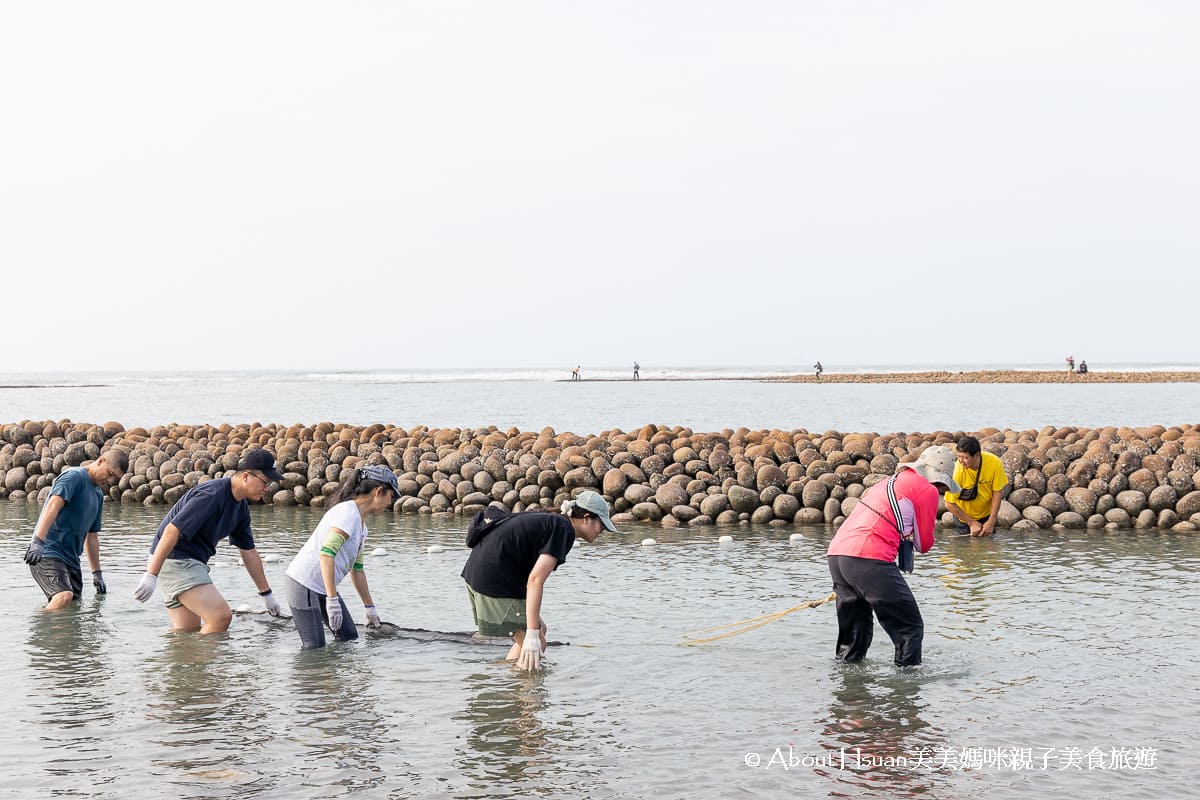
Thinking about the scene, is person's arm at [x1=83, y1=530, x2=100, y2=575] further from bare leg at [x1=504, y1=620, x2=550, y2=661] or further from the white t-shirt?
bare leg at [x1=504, y1=620, x2=550, y2=661]

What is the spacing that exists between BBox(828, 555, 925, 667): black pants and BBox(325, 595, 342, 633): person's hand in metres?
3.50

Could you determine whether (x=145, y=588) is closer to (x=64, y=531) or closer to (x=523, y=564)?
(x=64, y=531)

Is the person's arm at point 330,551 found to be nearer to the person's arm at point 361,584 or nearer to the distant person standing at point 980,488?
the person's arm at point 361,584

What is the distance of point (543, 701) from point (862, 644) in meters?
2.38

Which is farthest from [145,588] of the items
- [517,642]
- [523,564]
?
[523,564]

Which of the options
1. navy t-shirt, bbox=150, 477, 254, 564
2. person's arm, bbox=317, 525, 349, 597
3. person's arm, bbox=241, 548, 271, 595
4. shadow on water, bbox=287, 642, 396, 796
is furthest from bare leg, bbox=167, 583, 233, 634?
person's arm, bbox=317, 525, 349, 597

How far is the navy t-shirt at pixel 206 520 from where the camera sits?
8555 millimetres

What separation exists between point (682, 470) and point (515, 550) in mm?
9813

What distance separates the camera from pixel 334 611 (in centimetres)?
801

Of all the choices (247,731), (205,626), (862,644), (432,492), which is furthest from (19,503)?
(862,644)

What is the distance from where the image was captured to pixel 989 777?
18.9 feet

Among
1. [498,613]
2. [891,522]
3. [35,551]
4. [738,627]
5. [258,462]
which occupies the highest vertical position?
[258,462]

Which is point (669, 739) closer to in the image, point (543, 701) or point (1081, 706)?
point (543, 701)

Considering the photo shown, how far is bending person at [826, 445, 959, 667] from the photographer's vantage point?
7371 millimetres
